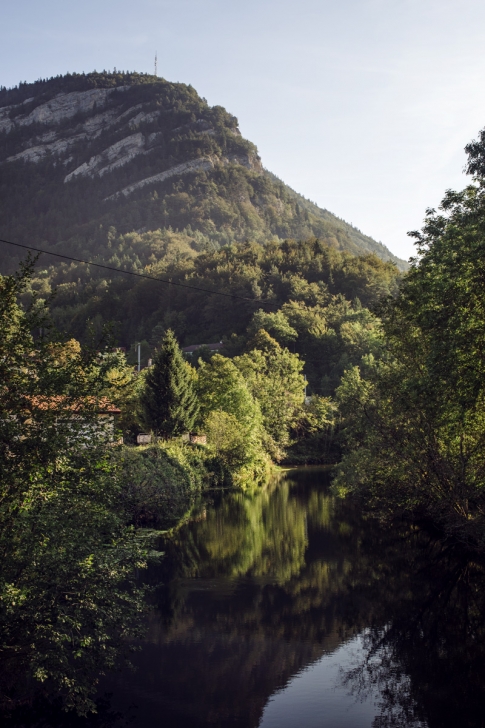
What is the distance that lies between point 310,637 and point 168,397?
3417 cm

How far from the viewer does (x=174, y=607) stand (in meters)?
21.5

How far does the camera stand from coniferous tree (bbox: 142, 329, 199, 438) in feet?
169

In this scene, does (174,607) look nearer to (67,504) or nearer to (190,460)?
(67,504)

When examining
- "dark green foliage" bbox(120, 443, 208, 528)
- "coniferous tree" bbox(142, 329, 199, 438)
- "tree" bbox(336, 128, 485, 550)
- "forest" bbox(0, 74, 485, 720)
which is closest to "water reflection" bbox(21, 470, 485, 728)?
"forest" bbox(0, 74, 485, 720)

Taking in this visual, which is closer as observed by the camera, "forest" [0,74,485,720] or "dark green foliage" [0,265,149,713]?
"dark green foliage" [0,265,149,713]

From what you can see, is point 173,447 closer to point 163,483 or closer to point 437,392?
point 163,483

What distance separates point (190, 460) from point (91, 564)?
37.3 metres

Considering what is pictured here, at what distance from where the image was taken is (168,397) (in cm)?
5197

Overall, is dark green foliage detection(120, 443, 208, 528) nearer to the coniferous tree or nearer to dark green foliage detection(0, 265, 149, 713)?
the coniferous tree

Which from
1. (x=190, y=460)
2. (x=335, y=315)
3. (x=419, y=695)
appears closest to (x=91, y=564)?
(x=419, y=695)

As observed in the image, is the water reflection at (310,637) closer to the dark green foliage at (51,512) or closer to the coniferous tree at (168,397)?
the dark green foliage at (51,512)

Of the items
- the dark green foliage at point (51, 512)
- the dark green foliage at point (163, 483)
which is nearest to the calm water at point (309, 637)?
the dark green foliage at point (51, 512)

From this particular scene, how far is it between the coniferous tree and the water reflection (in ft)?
65.4

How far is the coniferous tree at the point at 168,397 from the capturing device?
51.6 meters
